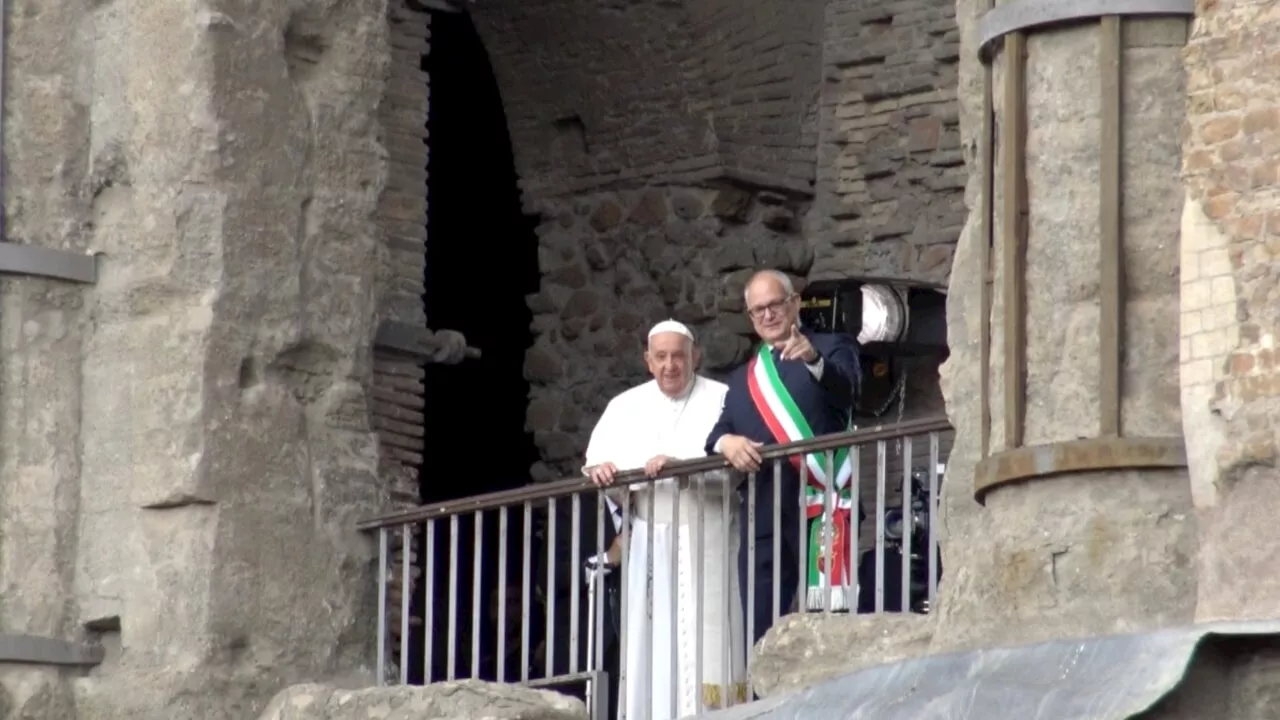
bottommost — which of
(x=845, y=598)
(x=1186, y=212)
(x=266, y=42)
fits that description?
(x=845, y=598)

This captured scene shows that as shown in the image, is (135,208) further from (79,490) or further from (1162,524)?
(1162,524)

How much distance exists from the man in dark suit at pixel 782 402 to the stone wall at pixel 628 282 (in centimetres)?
414

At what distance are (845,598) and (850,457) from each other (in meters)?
0.37

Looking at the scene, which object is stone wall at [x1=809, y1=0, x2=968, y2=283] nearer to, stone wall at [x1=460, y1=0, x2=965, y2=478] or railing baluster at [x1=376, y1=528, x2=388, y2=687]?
stone wall at [x1=460, y1=0, x2=965, y2=478]

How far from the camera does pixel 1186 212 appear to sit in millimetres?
8547

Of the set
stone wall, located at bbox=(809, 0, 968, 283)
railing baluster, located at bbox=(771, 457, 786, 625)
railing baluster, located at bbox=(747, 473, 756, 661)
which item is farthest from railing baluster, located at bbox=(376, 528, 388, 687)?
stone wall, located at bbox=(809, 0, 968, 283)

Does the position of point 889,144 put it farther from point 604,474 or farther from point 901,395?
point 604,474

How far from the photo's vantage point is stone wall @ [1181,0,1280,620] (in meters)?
8.31

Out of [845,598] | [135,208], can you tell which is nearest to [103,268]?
[135,208]

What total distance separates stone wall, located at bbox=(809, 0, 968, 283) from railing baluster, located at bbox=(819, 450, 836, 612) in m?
4.25

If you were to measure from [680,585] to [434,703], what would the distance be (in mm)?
740

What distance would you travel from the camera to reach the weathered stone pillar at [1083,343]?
8.60 metres

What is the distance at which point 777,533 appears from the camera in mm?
10062

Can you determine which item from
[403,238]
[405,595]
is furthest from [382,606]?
[403,238]
